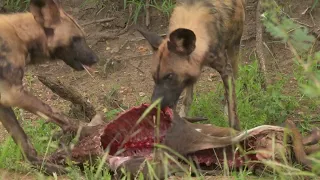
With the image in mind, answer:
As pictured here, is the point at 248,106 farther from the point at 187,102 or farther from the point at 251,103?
the point at 187,102

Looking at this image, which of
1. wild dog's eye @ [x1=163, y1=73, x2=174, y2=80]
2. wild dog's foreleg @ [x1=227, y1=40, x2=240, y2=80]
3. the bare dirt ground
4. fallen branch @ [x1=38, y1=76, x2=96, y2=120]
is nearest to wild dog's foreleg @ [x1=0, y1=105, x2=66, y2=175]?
fallen branch @ [x1=38, y1=76, x2=96, y2=120]

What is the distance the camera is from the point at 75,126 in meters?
4.70

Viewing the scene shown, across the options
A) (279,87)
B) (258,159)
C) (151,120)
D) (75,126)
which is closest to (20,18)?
(75,126)

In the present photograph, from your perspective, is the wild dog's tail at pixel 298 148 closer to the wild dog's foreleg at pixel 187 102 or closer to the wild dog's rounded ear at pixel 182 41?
the wild dog's rounded ear at pixel 182 41

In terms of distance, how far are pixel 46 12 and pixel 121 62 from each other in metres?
2.51

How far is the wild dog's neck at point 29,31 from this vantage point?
195 inches

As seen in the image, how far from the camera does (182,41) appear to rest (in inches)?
200

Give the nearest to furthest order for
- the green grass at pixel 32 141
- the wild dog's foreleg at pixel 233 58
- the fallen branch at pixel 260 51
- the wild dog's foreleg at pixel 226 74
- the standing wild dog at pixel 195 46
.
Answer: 1. the green grass at pixel 32 141
2. the standing wild dog at pixel 195 46
3. the wild dog's foreleg at pixel 226 74
4. the wild dog's foreleg at pixel 233 58
5. the fallen branch at pixel 260 51

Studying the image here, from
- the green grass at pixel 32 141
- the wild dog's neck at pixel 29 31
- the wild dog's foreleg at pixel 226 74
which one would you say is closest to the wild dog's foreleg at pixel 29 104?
the green grass at pixel 32 141

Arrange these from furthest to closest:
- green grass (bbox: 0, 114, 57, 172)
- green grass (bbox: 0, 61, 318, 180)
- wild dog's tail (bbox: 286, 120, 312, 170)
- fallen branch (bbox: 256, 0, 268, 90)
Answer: fallen branch (bbox: 256, 0, 268, 90), green grass (bbox: 0, 61, 318, 180), green grass (bbox: 0, 114, 57, 172), wild dog's tail (bbox: 286, 120, 312, 170)

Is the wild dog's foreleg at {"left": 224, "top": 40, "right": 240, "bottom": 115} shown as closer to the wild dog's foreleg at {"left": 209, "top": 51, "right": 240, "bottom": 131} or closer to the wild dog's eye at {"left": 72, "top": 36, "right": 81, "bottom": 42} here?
the wild dog's foreleg at {"left": 209, "top": 51, "right": 240, "bottom": 131}

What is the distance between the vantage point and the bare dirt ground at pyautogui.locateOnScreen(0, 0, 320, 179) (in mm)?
6961

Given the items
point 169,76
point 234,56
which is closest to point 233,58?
point 234,56

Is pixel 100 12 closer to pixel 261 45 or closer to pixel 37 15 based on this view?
pixel 261 45
